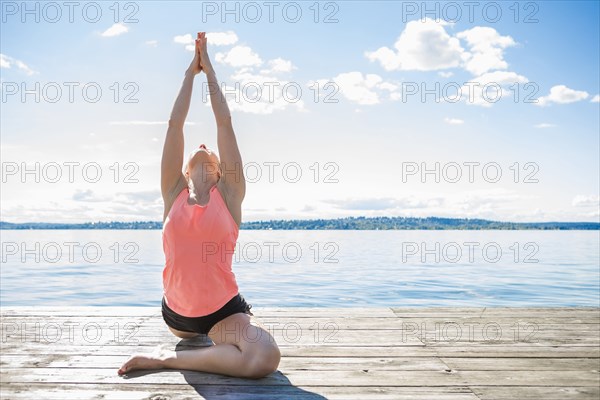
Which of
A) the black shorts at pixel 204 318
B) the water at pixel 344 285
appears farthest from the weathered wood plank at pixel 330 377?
the water at pixel 344 285

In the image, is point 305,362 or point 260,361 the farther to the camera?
point 305,362

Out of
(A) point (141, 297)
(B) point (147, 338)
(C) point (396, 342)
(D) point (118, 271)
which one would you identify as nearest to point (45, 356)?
(B) point (147, 338)

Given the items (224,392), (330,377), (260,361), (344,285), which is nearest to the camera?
(224,392)

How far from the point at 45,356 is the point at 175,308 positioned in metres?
1.01

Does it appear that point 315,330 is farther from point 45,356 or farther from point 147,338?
point 45,356

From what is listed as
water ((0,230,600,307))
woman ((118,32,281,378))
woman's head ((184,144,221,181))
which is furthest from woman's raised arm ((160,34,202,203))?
water ((0,230,600,307))

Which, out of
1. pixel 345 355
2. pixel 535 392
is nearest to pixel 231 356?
pixel 345 355

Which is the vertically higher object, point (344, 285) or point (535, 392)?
point (535, 392)

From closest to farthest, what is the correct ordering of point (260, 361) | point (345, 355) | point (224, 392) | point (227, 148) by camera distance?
point (224, 392)
point (260, 361)
point (227, 148)
point (345, 355)

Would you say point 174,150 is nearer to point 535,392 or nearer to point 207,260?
point 207,260

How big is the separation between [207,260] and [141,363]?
77 centimetres

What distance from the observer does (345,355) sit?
3658 millimetres

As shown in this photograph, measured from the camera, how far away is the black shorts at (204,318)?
3324mm

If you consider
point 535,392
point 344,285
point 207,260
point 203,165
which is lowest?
point 344,285
